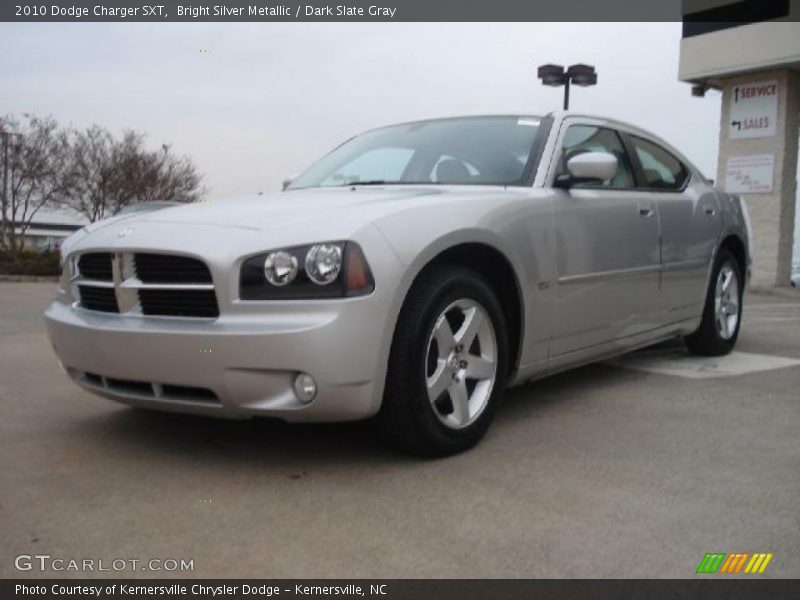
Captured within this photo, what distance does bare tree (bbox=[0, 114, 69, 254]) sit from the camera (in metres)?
23.8

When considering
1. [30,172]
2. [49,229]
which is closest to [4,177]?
[30,172]

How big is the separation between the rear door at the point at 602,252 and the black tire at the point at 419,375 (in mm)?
772

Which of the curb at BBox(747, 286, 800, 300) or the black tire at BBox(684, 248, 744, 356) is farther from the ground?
the black tire at BBox(684, 248, 744, 356)

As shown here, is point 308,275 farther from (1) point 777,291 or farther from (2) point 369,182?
(1) point 777,291

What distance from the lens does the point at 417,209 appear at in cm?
303

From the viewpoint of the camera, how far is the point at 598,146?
4.32 m

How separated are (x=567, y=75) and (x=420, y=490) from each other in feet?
42.8

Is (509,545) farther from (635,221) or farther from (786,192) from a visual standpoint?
(786,192)

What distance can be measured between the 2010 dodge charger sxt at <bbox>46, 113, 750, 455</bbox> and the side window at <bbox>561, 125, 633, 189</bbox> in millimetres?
21

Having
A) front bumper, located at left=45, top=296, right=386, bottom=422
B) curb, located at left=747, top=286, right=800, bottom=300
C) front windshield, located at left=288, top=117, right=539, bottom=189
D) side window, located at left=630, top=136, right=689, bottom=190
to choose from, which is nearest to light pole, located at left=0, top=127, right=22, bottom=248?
curb, located at left=747, top=286, right=800, bottom=300

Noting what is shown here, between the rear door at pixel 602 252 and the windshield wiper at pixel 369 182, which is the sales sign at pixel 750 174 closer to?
the rear door at pixel 602 252

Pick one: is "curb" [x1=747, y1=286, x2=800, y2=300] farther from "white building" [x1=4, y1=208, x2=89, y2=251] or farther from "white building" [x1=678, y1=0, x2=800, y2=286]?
"white building" [x1=4, y1=208, x2=89, y2=251]

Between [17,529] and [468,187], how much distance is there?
228 cm
